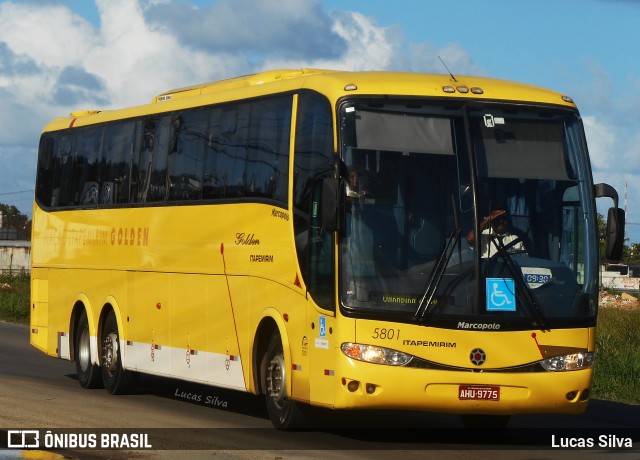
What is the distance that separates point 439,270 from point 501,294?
65 centimetres

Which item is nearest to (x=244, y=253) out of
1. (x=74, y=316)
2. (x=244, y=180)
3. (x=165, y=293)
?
(x=244, y=180)

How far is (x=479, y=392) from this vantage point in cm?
1293

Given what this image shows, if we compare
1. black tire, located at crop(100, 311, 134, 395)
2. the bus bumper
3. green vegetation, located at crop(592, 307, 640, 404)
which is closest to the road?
black tire, located at crop(100, 311, 134, 395)

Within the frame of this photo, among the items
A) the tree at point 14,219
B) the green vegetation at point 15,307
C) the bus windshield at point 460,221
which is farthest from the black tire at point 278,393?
the tree at point 14,219

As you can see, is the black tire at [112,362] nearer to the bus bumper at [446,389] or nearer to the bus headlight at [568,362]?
the bus bumper at [446,389]

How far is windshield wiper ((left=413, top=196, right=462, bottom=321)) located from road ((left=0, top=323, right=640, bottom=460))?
1.33 metres

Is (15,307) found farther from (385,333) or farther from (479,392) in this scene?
(479,392)

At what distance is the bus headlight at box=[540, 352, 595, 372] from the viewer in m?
13.2

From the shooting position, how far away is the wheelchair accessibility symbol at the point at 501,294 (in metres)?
13.0

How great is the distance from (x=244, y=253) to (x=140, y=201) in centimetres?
357

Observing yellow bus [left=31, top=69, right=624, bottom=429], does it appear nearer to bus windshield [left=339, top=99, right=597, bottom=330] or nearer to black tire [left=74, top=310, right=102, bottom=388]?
bus windshield [left=339, top=99, right=597, bottom=330]

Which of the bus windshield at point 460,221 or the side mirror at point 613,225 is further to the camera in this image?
the side mirror at point 613,225

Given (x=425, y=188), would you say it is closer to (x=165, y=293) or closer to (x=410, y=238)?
(x=410, y=238)

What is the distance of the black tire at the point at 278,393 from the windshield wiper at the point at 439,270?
1.94 meters
